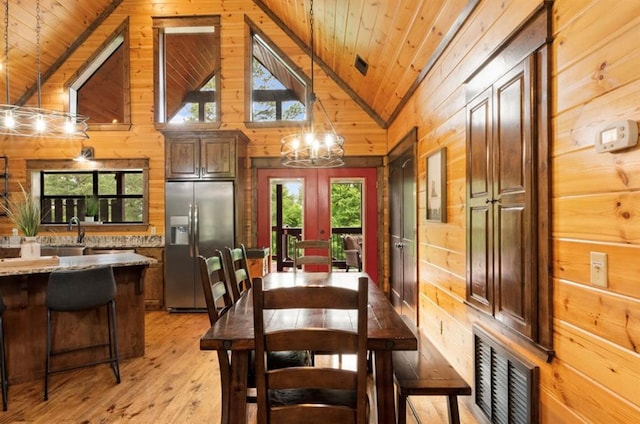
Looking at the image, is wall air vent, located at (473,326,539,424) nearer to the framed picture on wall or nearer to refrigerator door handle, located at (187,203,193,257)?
the framed picture on wall

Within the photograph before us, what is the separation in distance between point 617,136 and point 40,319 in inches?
148

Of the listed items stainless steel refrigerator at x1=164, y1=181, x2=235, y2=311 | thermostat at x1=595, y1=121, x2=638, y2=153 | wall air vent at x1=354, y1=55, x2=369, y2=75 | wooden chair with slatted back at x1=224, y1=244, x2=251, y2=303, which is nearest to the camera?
thermostat at x1=595, y1=121, x2=638, y2=153

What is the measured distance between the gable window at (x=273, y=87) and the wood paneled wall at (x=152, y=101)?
145 millimetres

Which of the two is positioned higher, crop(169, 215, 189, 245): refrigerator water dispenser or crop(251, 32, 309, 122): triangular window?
crop(251, 32, 309, 122): triangular window

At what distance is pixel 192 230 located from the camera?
4.81 meters

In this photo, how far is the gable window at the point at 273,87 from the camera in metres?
5.41

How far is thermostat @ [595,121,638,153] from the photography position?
1131 millimetres

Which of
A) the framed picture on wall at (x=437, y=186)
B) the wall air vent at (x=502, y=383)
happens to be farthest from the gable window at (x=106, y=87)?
the wall air vent at (x=502, y=383)

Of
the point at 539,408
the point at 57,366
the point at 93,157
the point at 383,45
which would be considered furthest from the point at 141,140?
the point at 539,408

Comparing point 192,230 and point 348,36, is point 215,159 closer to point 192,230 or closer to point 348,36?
point 192,230

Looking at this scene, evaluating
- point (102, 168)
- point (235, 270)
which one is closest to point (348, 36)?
point (235, 270)

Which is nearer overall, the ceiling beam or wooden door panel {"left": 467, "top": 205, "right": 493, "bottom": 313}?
wooden door panel {"left": 467, "top": 205, "right": 493, "bottom": 313}

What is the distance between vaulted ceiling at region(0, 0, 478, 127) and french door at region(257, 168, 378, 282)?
93 cm

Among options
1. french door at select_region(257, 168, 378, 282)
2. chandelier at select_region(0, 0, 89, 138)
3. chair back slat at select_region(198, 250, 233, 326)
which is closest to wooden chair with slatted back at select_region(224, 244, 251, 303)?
chair back slat at select_region(198, 250, 233, 326)
